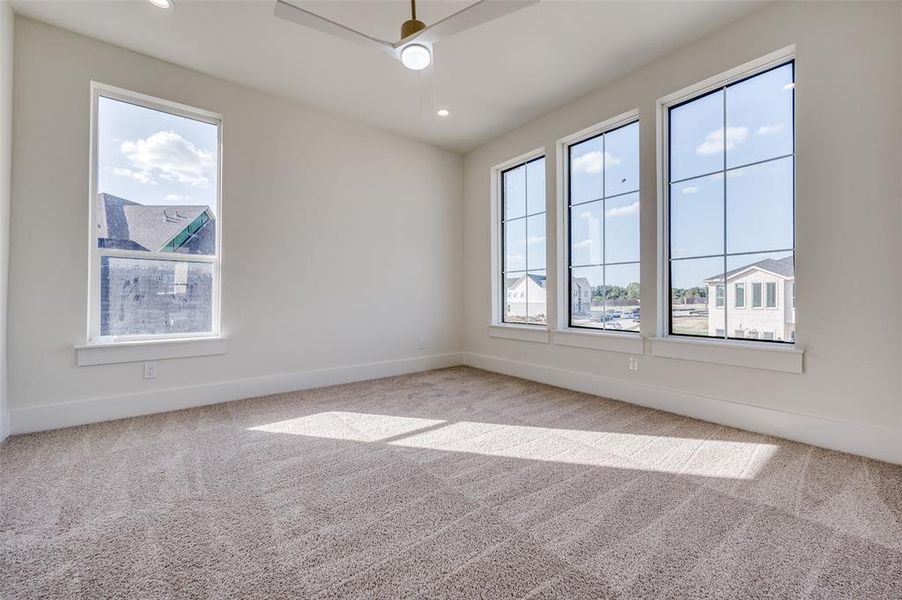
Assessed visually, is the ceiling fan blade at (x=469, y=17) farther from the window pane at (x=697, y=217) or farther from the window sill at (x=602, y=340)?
the window sill at (x=602, y=340)

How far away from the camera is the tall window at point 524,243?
4.63 m

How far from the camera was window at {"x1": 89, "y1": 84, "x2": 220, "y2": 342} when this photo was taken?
125 inches

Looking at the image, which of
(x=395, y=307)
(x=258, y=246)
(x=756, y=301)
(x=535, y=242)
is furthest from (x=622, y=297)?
(x=258, y=246)

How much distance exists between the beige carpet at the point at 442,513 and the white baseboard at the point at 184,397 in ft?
0.53

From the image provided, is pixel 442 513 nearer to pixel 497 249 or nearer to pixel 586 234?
pixel 586 234

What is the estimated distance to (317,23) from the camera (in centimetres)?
201

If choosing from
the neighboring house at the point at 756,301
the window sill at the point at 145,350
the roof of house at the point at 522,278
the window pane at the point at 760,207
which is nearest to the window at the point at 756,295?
the neighboring house at the point at 756,301

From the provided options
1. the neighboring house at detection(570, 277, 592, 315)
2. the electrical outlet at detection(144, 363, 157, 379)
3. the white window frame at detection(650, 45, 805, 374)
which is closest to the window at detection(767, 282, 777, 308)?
the white window frame at detection(650, 45, 805, 374)

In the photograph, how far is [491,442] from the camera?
267cm

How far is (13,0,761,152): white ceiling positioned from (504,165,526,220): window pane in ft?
2.89

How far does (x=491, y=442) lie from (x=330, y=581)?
1.47 m

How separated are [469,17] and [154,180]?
305cm

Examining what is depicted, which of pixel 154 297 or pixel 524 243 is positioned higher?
pixel 524 243

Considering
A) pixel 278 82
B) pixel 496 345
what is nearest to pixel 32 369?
pixel 278 82
